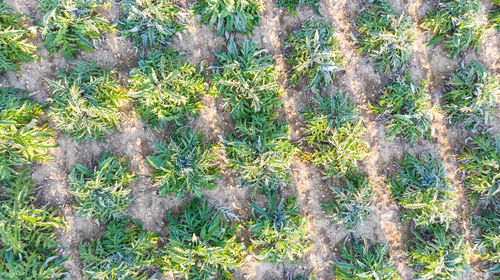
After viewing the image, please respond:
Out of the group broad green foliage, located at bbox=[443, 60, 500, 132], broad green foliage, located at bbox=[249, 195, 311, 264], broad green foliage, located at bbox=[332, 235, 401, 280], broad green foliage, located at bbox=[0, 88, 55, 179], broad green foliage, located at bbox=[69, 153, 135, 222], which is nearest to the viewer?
broad green foliage, located at bbox=[0, 88, 55, 179]

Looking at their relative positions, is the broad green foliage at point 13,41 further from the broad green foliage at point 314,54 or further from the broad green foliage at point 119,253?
the broad green foliage at point 314,54

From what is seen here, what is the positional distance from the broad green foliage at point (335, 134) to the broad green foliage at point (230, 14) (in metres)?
1.39

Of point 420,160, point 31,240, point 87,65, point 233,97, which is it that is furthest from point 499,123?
point 31,240

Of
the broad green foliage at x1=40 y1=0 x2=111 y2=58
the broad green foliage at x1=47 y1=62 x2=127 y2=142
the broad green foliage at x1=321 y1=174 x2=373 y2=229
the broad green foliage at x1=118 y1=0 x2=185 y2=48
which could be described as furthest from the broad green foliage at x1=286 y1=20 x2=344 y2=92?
the broad green foliage at x1=40 y1=0 x2=111 y2=58

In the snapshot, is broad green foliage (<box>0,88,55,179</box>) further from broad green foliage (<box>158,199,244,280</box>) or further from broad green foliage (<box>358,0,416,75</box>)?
broad green foliage (<box>358,0,416,75</box>)

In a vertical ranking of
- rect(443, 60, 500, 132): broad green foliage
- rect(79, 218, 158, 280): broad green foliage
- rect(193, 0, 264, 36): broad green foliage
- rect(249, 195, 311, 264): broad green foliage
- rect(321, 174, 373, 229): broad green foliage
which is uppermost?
rect(193, 0, 264, 36): broad green foliage

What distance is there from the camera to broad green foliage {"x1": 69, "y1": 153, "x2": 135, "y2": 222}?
3.81m

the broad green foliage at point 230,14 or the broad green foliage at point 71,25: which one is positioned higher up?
the broad green foliage at point 230,14

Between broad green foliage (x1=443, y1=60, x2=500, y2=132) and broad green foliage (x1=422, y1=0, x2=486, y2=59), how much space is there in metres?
0.30

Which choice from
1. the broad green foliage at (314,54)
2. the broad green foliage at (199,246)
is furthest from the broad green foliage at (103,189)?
the broad green foliage at (314,54)

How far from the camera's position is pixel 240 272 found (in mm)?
4250

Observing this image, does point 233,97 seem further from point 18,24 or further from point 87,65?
point 18,24

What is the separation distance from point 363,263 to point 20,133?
4811 millimetres

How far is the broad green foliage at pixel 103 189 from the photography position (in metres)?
3.81
